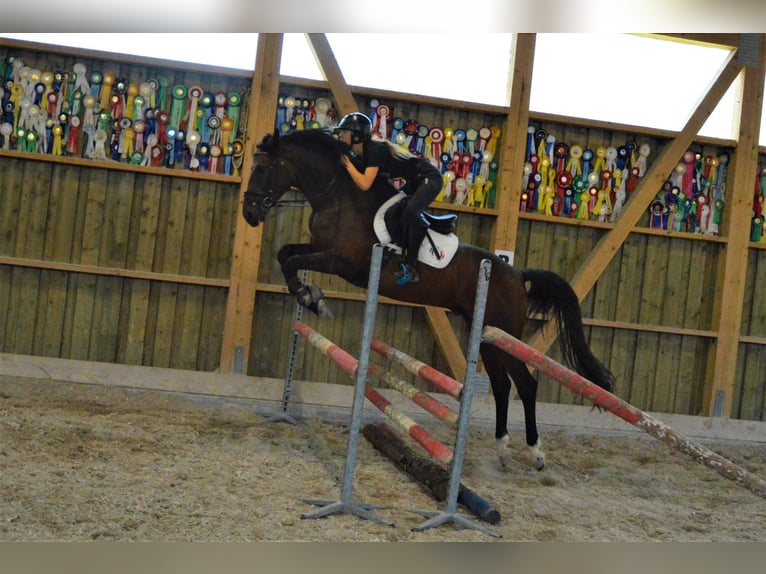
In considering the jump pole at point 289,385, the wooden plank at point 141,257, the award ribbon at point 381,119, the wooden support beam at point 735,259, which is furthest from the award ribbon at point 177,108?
the wooden support beam at point 735,259

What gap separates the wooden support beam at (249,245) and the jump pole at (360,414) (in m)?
2.14

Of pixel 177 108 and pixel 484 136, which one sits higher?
pixel 484 136

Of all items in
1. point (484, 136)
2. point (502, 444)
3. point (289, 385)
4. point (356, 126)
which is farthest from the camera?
point (484, 136)

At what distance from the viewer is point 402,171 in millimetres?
3828

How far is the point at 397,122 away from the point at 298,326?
177cm

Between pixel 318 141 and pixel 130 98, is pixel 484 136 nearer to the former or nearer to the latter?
pixel 318 141

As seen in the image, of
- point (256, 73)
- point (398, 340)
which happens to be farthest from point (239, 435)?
point (256, 73)

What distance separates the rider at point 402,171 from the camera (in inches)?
146

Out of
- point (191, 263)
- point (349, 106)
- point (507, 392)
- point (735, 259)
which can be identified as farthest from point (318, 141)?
point (735, 259)

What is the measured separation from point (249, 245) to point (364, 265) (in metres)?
1.29

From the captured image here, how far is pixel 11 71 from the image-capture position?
4.75 metres

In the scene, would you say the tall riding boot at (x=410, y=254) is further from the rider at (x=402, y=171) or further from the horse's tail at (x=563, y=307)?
the horse's tail at (x=563, y=307)

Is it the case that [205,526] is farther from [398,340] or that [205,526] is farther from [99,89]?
[99,89]

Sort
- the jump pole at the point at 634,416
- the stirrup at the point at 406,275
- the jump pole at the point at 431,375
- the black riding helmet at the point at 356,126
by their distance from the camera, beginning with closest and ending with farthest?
the jump pole at the point at 634,416 < the jump pole at the point at 431,375 < the black riding helmet at the point at 356,126 < the stirrup at the point at 406,275
